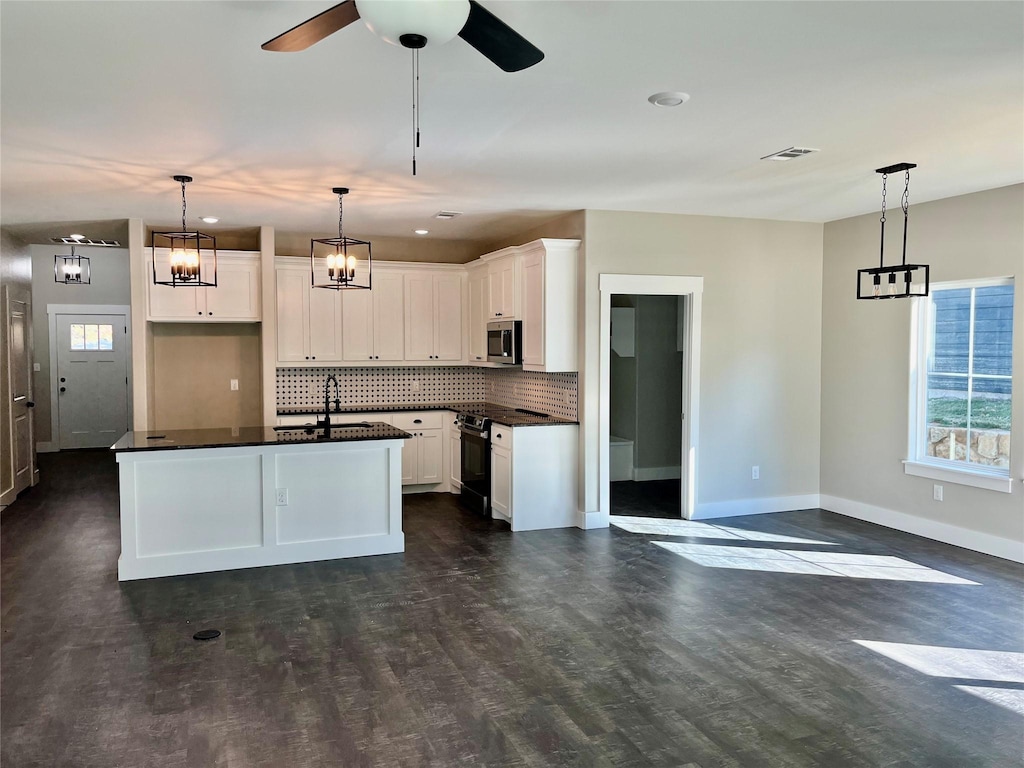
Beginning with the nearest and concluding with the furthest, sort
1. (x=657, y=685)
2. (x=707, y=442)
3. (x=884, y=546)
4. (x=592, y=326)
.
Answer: (x=657, y=685)
(x=884, y=546)
(x=592, y=326)
(x=707, y=442)

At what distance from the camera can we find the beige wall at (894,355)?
17.3 ft

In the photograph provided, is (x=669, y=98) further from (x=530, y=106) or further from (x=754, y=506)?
(x=754, y=506)

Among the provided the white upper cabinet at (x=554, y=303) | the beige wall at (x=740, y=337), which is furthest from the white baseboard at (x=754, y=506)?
the white upper cabinet at (x=554, y=303)

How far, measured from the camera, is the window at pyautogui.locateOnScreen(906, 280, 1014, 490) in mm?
5383

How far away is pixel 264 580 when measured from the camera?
485cm

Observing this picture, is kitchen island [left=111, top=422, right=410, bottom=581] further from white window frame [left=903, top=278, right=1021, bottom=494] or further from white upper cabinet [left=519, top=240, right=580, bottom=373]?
white window frame [left=903, top=278, right=1021, bottom=494]

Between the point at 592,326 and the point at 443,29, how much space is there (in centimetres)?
433

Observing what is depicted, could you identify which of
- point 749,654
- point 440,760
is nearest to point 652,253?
point 749,654

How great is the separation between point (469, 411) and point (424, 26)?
5.68 meters

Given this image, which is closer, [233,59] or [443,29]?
[443,29]

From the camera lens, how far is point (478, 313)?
7.53m

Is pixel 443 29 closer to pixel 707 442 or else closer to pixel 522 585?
pixel 522 585

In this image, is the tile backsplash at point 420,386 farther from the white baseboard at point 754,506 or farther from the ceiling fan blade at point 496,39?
the ceiling fan blade at point 496,39

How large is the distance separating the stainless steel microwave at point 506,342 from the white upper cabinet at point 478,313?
0.80 ft
